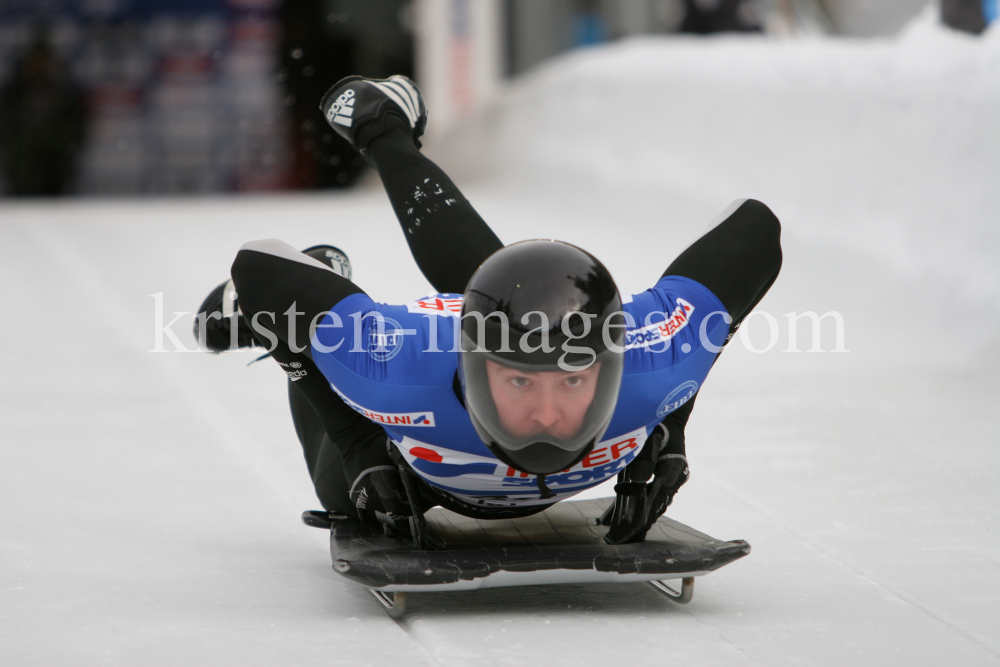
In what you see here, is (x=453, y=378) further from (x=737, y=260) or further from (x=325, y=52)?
(x=325, y=52)

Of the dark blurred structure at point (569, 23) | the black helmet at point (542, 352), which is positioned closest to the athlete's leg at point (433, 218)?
the black helmet at point (542, 352)

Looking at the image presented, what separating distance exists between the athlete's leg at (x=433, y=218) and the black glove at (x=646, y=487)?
0.65 meters

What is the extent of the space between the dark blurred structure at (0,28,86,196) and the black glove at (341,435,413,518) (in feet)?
34.5

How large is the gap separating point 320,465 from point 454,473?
0.46m

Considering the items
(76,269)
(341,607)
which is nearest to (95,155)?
(76,269)

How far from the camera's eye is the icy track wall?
4.95 meters

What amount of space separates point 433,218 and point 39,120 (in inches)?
397

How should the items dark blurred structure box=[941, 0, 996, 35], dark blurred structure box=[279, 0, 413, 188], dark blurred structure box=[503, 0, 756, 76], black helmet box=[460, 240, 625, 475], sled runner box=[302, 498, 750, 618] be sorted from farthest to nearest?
dark blurred structure box=[279, 0, 413, 188] → dark blurred structure box=[503, 0, 756, 76] → dark blurred structure box=[941, 0, 996, 35] → sled runner box=[302, 498, 750, 618] → black helmet box=[460, 240, 625, 475]

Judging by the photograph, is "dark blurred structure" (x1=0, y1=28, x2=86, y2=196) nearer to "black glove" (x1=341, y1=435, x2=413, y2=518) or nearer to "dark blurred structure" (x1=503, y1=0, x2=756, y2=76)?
"dark blurred structure" (x1=503, y1=0, x2=756, y2=76)

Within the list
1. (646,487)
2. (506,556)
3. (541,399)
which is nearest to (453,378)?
(541,399)

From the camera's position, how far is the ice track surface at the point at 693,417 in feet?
6.88

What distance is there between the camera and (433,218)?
110 inches

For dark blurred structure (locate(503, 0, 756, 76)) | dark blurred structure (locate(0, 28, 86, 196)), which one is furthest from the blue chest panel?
dark blurred structure (locate(0, 28, 86, 196))

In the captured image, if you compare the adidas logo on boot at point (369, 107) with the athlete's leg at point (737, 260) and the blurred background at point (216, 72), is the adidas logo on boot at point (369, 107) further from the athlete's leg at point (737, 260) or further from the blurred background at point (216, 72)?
the blurred background at point (216, 72)
